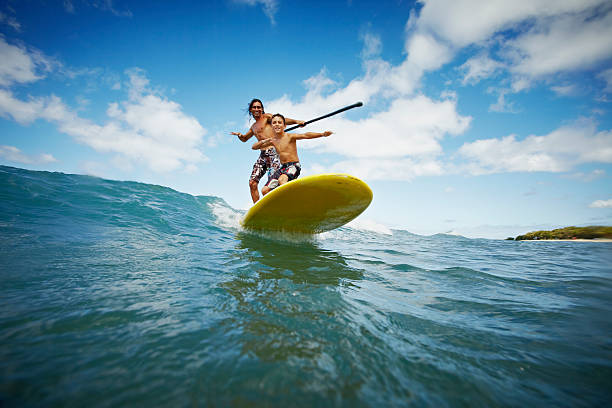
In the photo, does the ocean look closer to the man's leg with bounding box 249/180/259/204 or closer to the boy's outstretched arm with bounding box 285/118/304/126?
the man's leg with bounding box 249/180/259/204

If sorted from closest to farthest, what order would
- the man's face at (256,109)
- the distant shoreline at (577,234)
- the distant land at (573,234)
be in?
the man's face at (256,109) < the distant shoreline at (577,234) < the distant land at (573,234)

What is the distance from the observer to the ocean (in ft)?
3.04

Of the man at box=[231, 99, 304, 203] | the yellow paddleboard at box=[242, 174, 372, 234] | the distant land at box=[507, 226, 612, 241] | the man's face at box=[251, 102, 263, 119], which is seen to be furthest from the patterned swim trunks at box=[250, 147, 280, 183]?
the distant land at box=[507, 226, 612, 241]

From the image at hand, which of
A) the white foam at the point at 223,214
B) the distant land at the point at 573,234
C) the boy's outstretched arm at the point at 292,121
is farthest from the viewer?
the distant land at the point at 573,234

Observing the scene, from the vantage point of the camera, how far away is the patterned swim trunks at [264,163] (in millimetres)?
5778

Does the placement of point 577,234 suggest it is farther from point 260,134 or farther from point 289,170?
point 260,134

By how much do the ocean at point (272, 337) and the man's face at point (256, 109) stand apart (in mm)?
4389

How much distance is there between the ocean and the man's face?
14.4ft

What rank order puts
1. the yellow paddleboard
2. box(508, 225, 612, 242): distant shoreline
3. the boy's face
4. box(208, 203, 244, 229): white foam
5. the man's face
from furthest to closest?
box(508, 225, 612, 242): distant shoreline → box(208, 203, 244, 229): white foam → the man's face → the boy's face → the yellow paddleboard

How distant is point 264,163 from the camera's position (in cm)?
613

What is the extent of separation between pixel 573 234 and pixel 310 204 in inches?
990

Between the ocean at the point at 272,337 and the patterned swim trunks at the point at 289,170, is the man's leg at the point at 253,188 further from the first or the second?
the ocean at the point at 272,337

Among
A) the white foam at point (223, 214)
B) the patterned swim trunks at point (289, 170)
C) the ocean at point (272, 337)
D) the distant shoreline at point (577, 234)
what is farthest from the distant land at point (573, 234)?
the white foam at point (223, 214)

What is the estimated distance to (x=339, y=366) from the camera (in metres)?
1.10
